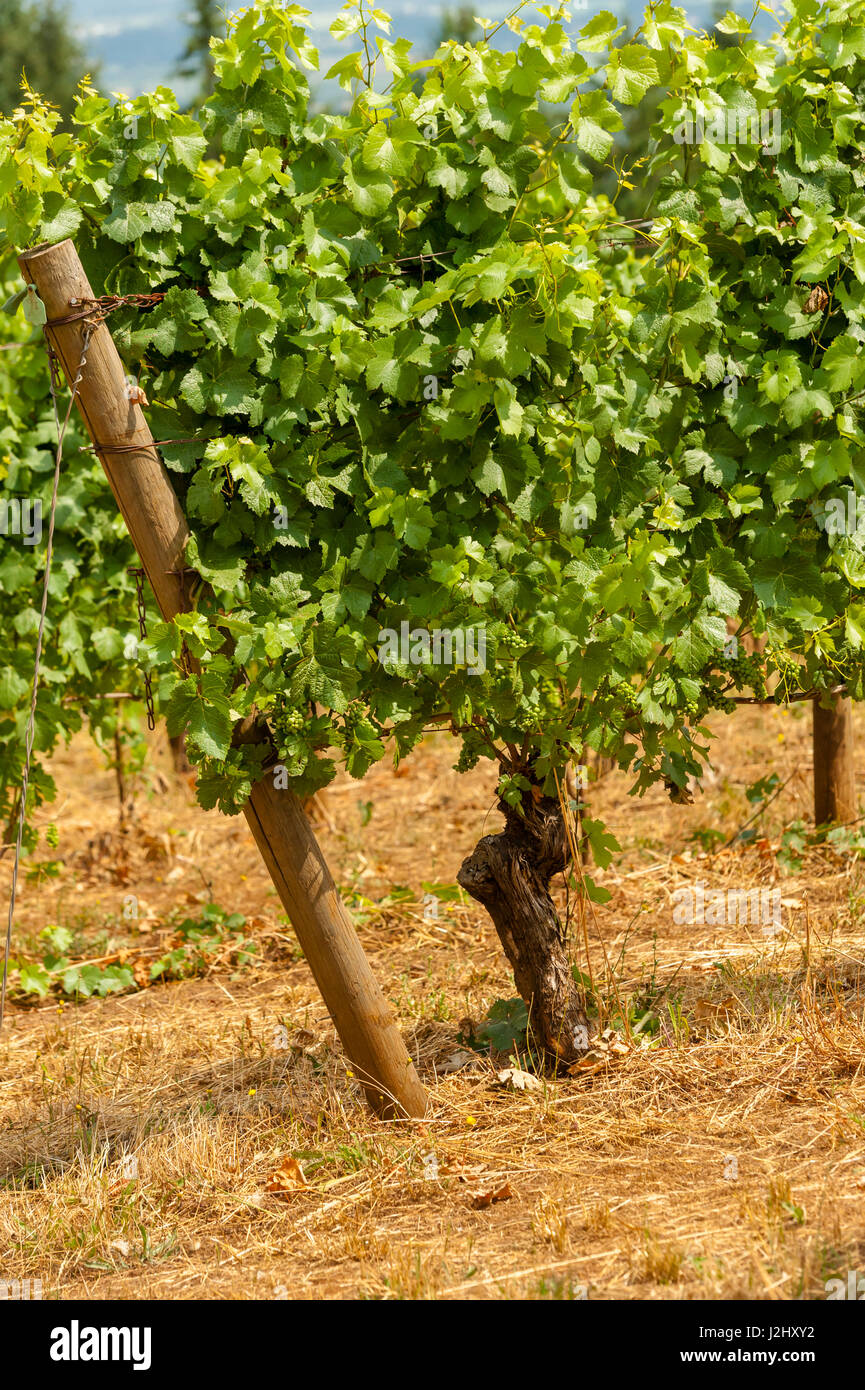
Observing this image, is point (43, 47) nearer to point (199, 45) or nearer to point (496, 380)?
point (199, 45)

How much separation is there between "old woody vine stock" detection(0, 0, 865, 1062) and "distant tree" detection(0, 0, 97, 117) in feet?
105

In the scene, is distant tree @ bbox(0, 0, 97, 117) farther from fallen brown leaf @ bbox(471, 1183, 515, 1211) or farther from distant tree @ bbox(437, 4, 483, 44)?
fallen brown leaf @ bbox(471, 1183, 515, 1211)

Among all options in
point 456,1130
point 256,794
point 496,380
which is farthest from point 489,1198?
point 496,380

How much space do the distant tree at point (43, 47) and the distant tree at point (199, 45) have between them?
6461mm

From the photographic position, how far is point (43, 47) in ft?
Result: 114

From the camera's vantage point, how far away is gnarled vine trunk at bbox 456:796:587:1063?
11.5 feet

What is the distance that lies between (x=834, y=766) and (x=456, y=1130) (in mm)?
2525

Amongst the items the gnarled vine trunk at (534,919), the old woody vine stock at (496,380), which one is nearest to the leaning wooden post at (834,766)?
the old woody vine stock at (496,380)

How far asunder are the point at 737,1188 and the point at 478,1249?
63 cm

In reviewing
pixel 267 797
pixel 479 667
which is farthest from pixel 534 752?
pixel 267 797

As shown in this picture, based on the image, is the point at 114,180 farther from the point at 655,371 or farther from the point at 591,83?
the point at 655,371

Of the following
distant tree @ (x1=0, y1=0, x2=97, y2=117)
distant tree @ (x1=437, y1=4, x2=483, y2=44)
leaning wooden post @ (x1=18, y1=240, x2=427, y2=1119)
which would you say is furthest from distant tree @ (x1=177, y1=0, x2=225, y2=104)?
leaning wooden post @ (x1=18, y1=240, x2=427, y2=1119)

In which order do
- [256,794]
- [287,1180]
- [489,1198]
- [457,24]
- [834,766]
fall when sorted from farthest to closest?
[457,24] < [834,766] < [256,794] < [287,1180] < [489,1198]

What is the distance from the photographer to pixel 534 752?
3514mm
